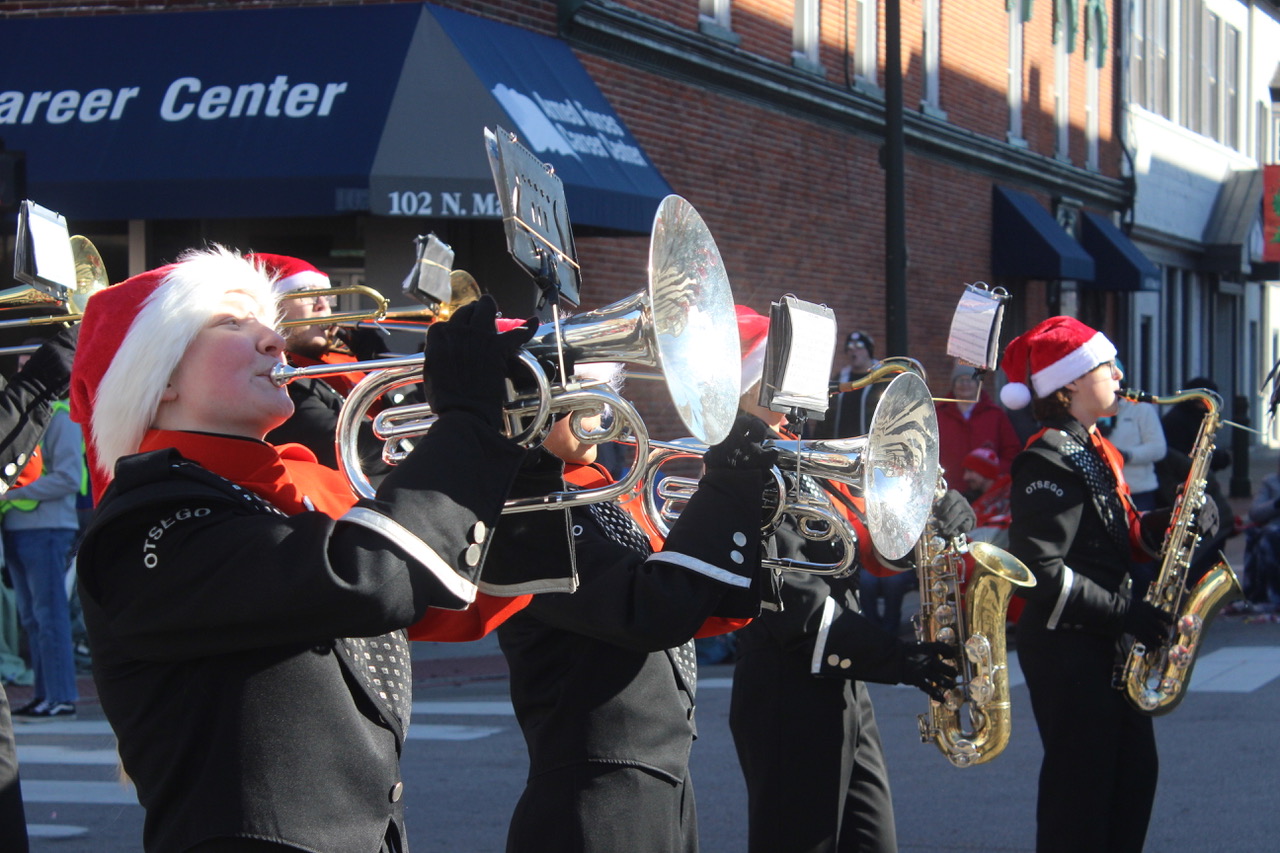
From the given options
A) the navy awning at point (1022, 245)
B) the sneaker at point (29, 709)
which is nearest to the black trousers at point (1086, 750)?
the sneaker at point (29, 709)

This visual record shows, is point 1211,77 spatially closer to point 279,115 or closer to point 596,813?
point 279,115

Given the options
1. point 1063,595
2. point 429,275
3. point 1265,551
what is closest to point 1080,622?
point 1063,595

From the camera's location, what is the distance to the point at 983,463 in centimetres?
981

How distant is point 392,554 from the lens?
7.14 ft

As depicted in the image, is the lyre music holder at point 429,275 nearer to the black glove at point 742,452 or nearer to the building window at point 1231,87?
the black glove at point 742,452

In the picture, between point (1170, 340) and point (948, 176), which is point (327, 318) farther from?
point (1170, 340)

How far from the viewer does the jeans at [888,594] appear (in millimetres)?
9734

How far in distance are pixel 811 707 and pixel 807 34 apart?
1246cm

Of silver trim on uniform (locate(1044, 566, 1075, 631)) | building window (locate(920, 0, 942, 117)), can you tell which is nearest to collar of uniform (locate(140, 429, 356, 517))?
silver trim on uniform (locate(1044, 566, 1075, 631))

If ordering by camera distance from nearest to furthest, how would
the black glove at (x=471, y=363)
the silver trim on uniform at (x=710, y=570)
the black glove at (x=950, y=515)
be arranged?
the black glove at (x=471, y=363)
the silver trim on uniform at (x=710, y=570)
the black glove at (x=950, y=515)

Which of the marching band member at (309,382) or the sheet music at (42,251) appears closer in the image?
the sheet music at (42,251)

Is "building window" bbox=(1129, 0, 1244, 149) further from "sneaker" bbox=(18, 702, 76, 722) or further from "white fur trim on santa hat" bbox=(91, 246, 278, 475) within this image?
"white fur trim on santa hat" bbox=(91, 246, 278, 475)

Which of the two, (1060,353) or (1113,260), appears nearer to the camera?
(1060,353)

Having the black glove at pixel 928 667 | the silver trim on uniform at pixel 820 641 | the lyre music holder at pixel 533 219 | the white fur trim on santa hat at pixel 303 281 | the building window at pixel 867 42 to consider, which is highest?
the building window at pixel 867 42
